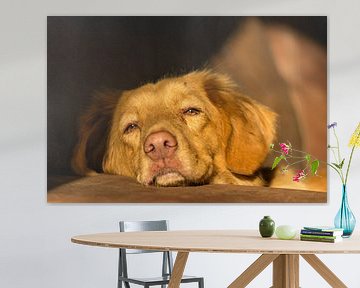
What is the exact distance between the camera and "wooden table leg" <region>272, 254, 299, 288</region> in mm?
4320

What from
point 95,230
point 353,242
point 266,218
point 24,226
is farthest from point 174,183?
point 353,242

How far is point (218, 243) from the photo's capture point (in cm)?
405

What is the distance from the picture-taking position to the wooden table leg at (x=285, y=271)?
4.32 meters

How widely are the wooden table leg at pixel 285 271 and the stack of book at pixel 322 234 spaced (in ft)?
0.46

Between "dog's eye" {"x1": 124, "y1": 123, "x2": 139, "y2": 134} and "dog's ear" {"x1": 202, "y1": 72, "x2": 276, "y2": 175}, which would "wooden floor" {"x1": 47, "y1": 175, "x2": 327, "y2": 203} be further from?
"dog's eye" {"x1": 124, "y1": 123, "x2": 139, "y2": 134}

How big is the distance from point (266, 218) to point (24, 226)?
2763 millimetres

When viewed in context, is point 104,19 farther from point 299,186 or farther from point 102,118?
point 299,186

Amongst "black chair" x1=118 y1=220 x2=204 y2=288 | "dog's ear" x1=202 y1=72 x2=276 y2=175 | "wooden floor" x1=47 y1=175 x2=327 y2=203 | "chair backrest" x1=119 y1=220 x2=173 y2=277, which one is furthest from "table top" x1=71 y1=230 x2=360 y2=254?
"dog's ear" x1=202 y1=72 x2=276 y2=175

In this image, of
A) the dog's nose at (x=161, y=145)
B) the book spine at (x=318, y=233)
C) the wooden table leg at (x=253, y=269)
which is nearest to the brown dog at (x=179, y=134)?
the dog's nose at (x=161, y=145)

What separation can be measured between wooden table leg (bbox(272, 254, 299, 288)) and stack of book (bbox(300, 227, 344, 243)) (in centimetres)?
14

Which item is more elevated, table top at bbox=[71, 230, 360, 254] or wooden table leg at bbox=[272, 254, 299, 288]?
→ table top at bbox=[71, 230, 360, 254]

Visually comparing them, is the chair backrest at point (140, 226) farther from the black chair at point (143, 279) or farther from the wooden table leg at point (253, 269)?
the wooden table leg at point (253, 269)

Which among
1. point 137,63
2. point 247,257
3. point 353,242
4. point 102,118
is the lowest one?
point 247,257

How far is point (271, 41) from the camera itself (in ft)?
22.1
